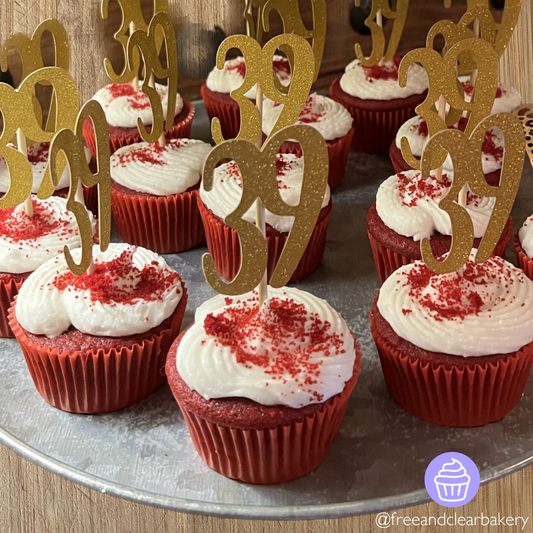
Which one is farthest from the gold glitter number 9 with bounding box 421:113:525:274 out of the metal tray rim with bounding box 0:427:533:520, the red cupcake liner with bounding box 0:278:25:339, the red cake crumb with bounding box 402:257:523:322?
the red cupcake liner with bounding box 0:278:25:339

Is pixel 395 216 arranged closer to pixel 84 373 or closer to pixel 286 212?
pixel 286 212

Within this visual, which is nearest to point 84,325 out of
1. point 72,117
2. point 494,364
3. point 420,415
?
point 72,117

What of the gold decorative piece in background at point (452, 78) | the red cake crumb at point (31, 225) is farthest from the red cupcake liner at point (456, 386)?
the red cake crumb at point (31, 225)

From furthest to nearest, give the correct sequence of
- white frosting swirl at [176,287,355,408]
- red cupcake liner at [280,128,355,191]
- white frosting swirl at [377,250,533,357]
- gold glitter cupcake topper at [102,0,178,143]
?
red cupcake liner at [280,128,355,191]
gold glitter cupcake topper at [102,0,178,143]
white frosting swirl at [377,250,533,357]
white frosting swirl at [176,287,355,408]

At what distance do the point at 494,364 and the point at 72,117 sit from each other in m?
1.55

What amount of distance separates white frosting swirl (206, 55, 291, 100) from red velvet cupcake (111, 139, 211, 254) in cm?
80

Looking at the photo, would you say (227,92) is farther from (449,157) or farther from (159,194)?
(449,157)

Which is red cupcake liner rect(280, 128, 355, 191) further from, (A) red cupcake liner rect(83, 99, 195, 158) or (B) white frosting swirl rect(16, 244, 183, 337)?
(B) white frosting swirl rect(16, 244, 183, 337)

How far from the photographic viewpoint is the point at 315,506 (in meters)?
2.25

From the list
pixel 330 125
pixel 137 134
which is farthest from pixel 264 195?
pixel 137 134

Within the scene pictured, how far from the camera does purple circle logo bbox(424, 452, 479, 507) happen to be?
7.50ft

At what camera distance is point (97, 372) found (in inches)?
100

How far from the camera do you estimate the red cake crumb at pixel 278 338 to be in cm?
222

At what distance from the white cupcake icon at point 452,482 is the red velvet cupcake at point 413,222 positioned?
33.3 inches
